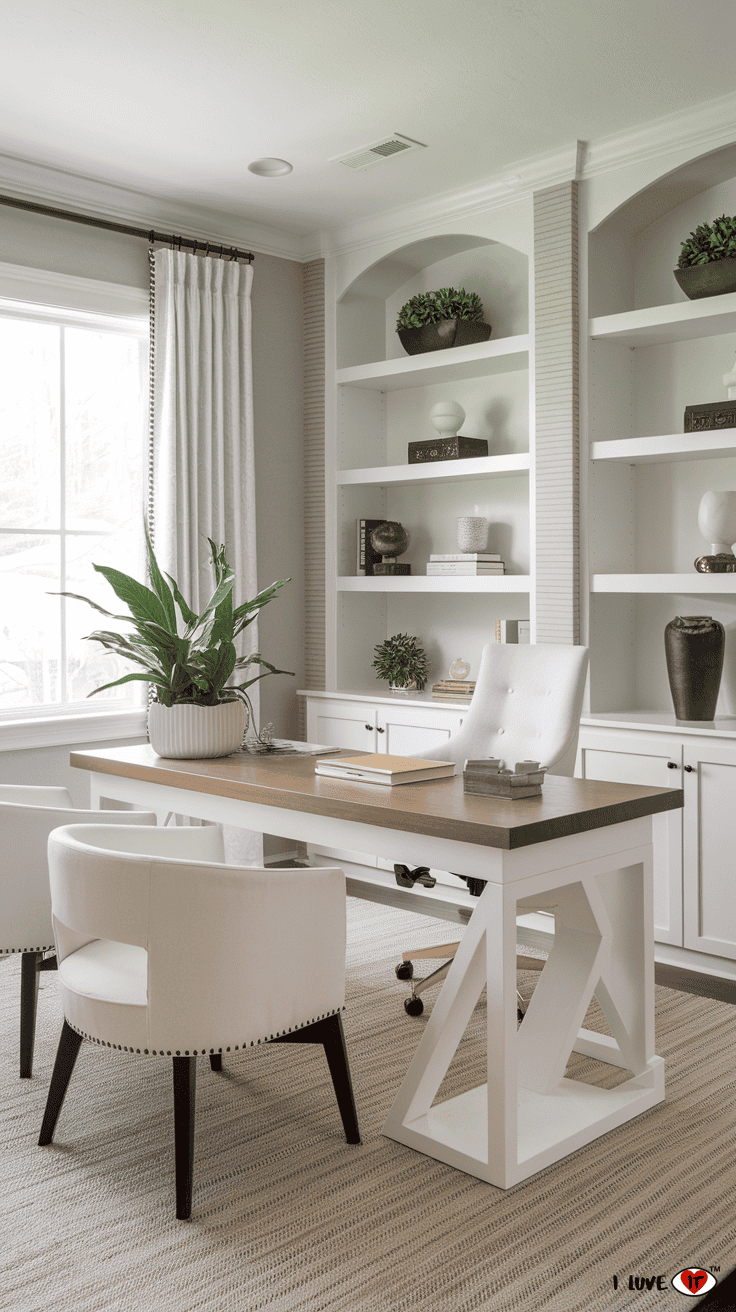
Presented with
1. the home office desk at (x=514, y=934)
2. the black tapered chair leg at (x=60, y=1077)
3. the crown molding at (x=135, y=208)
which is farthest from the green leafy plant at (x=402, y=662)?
the black tapered chair leg at (x=60, y=1077)

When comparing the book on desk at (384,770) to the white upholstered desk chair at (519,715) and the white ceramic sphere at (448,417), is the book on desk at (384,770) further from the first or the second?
the white ceramic sphere at (448,417)

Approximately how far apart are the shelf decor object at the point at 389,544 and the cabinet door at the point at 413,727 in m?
0.63

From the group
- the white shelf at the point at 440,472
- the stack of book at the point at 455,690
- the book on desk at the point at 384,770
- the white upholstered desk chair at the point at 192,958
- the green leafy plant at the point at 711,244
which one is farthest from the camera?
the stack of book at the point at 455,690

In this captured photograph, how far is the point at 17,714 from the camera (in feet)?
13.1

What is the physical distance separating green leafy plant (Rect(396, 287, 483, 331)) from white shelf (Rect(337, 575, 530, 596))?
106cm

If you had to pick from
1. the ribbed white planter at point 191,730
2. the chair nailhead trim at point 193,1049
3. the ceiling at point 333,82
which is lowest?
the chair nailhead trim at point 193,1049

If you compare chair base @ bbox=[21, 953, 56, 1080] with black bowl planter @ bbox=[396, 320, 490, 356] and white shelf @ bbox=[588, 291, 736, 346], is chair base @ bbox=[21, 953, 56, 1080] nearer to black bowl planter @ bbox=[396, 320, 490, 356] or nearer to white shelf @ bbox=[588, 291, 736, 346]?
white shelf @ bbox=[588, 291, 736, 346]

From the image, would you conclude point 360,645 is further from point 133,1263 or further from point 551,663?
point 133,1263

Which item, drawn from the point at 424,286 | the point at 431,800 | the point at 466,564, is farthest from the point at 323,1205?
the point at 424,286

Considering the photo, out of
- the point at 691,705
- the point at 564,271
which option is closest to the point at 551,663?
the point at 691,705

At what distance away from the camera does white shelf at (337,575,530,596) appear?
4105 millimetres

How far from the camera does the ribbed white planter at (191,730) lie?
2.96 meters

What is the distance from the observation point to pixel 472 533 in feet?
14.2

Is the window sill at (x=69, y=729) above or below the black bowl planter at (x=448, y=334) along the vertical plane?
below
